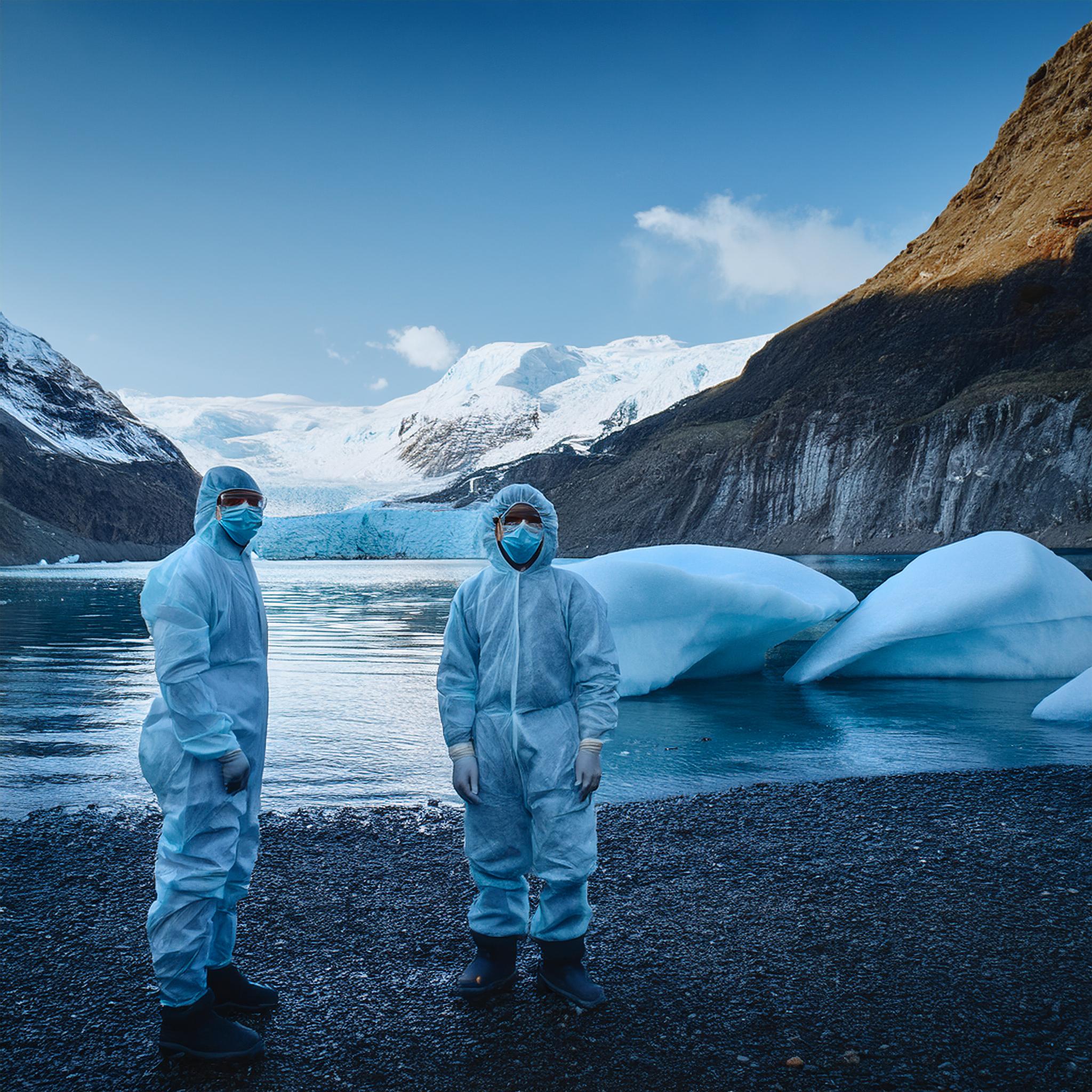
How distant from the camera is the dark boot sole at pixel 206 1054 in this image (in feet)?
8.91

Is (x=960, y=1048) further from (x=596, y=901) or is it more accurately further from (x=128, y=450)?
(x=128, y=450)

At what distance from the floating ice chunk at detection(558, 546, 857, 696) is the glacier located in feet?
251

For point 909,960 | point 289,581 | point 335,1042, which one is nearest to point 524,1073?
point 335,1042

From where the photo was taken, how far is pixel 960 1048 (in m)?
2.76

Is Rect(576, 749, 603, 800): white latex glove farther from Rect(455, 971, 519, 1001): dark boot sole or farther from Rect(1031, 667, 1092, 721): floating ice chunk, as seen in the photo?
Rect(1031, 667, 1092, 721): floating ice chunk

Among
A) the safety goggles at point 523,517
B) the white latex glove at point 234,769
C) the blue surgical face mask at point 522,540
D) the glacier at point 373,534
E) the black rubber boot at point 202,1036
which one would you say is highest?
the glacier at point 373,534

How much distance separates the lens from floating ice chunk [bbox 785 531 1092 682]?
425 inches

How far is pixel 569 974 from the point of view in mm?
3111

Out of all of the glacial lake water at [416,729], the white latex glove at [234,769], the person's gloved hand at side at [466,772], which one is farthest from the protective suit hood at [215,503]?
the glacial lake water at [416,729]

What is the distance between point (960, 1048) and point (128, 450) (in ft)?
419

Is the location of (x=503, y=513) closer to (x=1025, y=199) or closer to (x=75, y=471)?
(x=1025, y=199)

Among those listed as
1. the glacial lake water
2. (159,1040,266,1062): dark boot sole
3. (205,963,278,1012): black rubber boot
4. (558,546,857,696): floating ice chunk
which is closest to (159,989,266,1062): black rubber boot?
(159,1040,266,1062): dark boot sole

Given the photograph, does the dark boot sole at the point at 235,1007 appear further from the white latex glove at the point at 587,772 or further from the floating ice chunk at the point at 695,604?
the floating ice chunk at the point at 695,604

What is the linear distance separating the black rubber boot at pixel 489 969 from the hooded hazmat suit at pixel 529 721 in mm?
36
